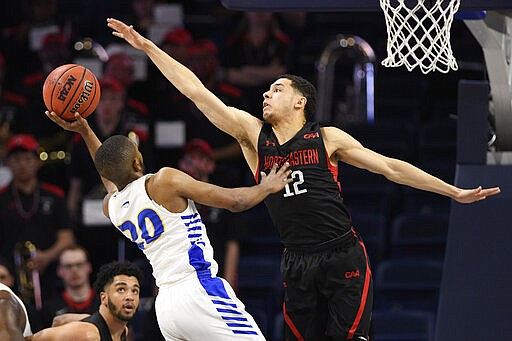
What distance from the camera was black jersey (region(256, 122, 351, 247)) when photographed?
6.25 metres

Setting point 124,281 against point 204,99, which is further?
point 124,281

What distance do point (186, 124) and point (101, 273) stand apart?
11.8 ft

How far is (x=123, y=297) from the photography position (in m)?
6.81

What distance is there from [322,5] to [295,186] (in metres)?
1.16

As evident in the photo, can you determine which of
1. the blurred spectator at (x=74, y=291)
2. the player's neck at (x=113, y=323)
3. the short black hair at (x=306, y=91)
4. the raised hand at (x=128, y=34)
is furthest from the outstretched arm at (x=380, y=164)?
the blurred spectator at (x=74, y=291)

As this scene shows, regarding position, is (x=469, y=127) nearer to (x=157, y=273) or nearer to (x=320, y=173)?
(x=320, y=173)

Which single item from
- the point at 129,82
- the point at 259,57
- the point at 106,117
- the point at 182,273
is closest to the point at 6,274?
the point at 106,117

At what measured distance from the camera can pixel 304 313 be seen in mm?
6324

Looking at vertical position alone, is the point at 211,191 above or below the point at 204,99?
below

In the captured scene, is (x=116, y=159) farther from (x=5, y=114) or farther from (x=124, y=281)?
(x=5, y=114)

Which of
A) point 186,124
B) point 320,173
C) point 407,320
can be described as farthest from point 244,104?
point 320,173

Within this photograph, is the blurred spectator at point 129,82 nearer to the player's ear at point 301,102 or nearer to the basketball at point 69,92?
the basketball at point 69,92

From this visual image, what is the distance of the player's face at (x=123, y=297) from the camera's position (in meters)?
6.79

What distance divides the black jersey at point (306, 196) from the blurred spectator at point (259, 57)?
14.4 feet
